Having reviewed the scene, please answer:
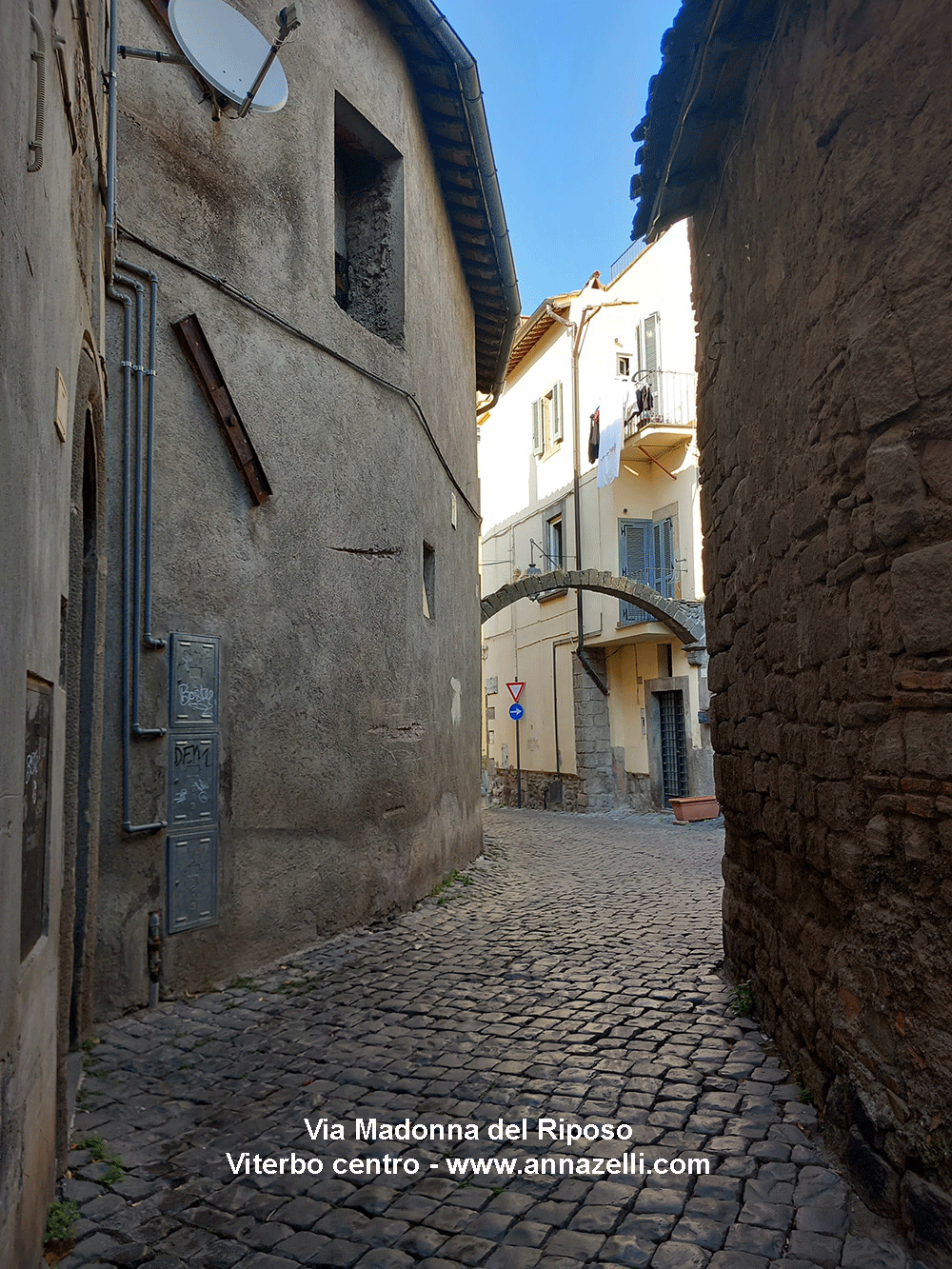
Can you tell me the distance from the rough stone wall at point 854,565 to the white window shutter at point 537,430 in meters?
17.9

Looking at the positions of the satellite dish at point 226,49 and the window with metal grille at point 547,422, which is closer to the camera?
the satellite dish at point 226,49

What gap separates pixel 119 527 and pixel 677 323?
1553cm

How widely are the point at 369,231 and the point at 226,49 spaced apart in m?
2.73

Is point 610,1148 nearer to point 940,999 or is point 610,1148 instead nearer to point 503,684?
point 940,999

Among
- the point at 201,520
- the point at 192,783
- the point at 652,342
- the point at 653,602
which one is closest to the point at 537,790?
the point at 653,602

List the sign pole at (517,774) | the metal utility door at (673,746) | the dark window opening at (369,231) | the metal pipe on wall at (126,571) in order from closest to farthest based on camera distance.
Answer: the metal pipe on wall at (126,571), the dark window opening at (369,231), the metal utility door at (673,746), the sign pole at (517,774)

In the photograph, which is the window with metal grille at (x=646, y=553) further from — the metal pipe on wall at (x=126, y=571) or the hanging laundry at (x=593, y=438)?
the metal pipe on wall at (x=126, y=571)

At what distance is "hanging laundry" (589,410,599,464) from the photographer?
19.2 metres

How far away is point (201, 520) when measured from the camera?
17.6 ft

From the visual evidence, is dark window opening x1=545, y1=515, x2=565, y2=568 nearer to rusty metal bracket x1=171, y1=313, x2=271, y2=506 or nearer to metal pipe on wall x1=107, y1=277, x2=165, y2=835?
rusty metal bracket x1=171, y1=313, x2=271, y2=506

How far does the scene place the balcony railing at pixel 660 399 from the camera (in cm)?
1769

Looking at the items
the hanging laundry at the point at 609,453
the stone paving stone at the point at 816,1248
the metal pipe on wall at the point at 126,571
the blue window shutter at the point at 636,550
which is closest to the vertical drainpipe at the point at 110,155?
the metal pipe on wall at the point at 126,571

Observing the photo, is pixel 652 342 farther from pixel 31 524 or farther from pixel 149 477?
pixel 31 524

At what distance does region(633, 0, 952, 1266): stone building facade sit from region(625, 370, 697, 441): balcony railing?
13248 mm
